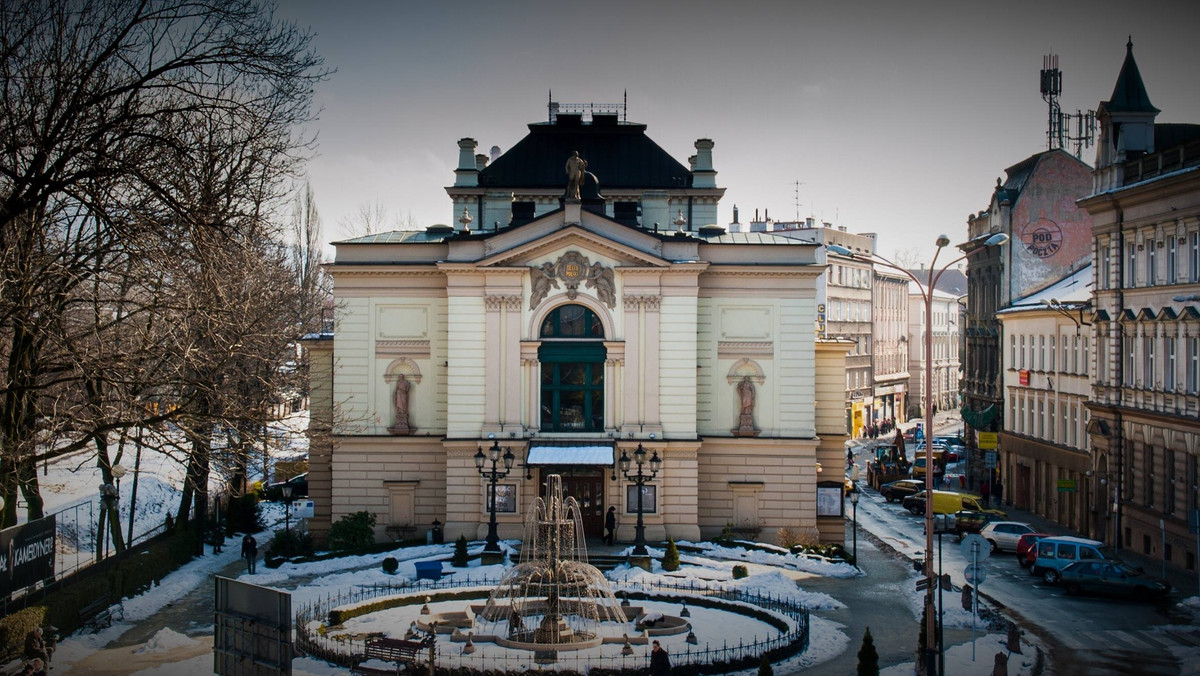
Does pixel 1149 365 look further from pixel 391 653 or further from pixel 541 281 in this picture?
pixel 391 653

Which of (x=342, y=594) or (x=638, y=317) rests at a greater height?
(x=638, y=317)

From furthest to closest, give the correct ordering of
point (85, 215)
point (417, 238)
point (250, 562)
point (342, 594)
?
point (417, 238) < point (250, 562) < point (342, 594) < point (85, 215)

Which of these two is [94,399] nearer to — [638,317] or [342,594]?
[342,594]

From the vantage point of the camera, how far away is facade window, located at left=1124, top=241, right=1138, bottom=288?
46688 mm

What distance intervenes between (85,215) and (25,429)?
4832mm

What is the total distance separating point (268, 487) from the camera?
64.4m

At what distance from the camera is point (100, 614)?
33.7m

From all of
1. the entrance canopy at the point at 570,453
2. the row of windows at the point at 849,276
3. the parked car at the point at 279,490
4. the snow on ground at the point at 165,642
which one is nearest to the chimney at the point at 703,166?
the entrance canopy at the point at 570,453

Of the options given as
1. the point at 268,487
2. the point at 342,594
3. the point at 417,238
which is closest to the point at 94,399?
the point at 342,594

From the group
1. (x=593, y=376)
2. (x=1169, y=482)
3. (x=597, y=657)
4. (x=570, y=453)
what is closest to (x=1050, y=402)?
(x=1169, y=482)

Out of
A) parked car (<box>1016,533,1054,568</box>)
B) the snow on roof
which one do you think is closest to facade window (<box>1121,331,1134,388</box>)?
the snow on roof

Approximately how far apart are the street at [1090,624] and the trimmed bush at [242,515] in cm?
2734

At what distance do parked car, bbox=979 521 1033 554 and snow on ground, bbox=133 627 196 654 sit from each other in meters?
30.5

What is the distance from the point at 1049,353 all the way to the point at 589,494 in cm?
2538
